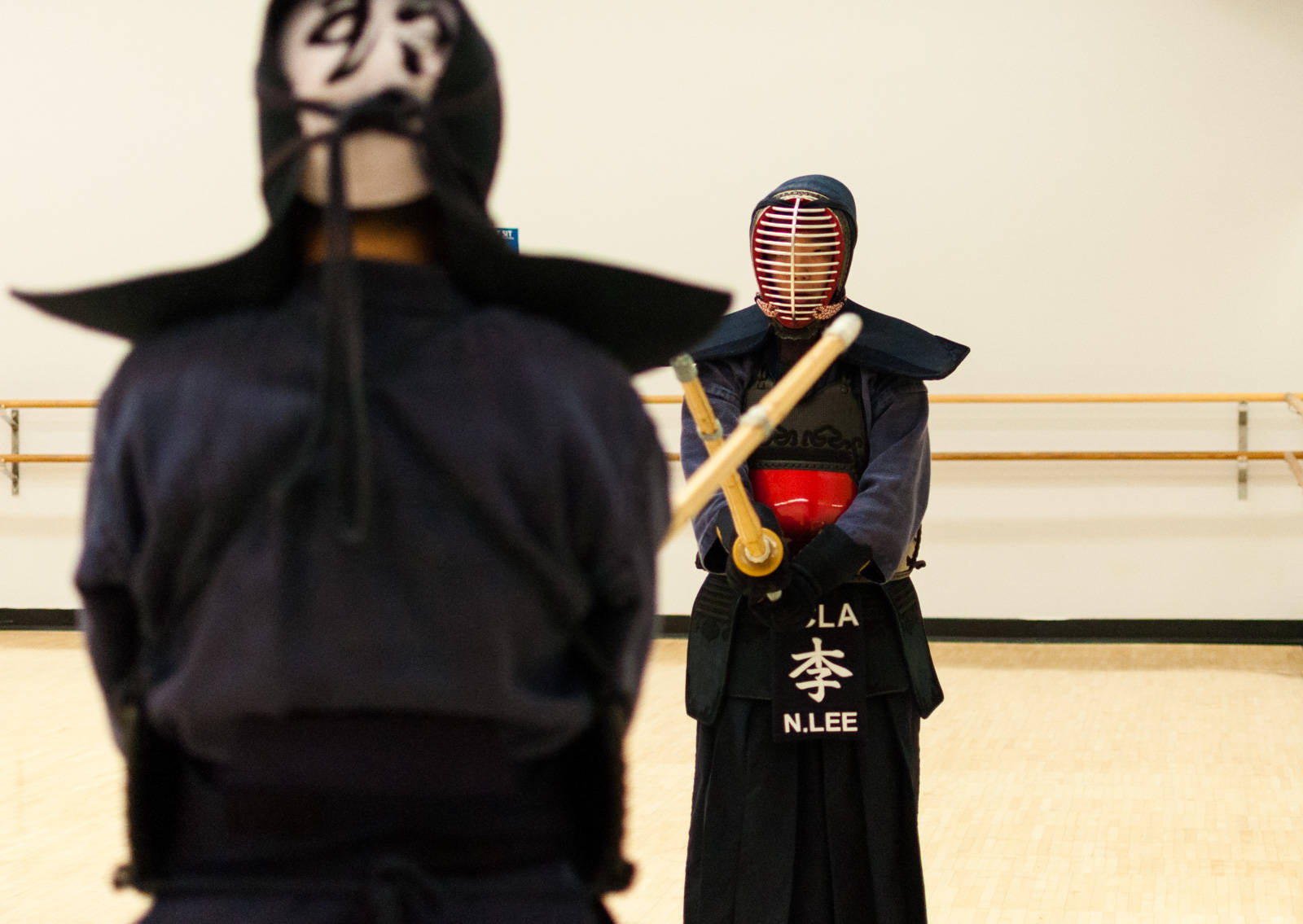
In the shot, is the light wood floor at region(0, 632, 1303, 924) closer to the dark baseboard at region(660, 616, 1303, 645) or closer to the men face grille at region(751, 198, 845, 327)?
the dark baseboard at region(660, 616, 1303, 645)

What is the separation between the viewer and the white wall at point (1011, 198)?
19.5 feet

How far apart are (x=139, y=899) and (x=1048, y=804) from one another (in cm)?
231

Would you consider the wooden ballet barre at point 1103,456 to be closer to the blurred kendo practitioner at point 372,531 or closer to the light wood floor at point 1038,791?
the light wood floor at point 1038,791

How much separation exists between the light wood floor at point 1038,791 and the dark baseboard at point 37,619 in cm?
80

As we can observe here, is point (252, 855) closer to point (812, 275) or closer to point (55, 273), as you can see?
point (812, 275)

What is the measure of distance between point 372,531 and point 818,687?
159 cm

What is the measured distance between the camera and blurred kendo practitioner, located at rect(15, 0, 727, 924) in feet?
3.11

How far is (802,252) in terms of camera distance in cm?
250

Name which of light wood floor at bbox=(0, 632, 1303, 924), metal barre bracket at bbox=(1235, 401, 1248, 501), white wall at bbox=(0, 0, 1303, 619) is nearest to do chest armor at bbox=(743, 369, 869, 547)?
light wood floor at bbox=(0, 632, 1303, 924)

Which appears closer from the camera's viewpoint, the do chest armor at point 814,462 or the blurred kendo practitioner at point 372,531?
the blurred kendo practitioner at point 372,531

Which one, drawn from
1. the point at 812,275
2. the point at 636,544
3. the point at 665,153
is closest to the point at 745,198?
the point at 665,153

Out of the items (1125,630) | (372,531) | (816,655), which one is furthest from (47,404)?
(372,531)

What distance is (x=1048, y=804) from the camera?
12.5 feet

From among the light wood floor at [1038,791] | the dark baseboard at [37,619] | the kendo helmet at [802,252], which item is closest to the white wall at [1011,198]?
the light wood floor at [1038,791]
